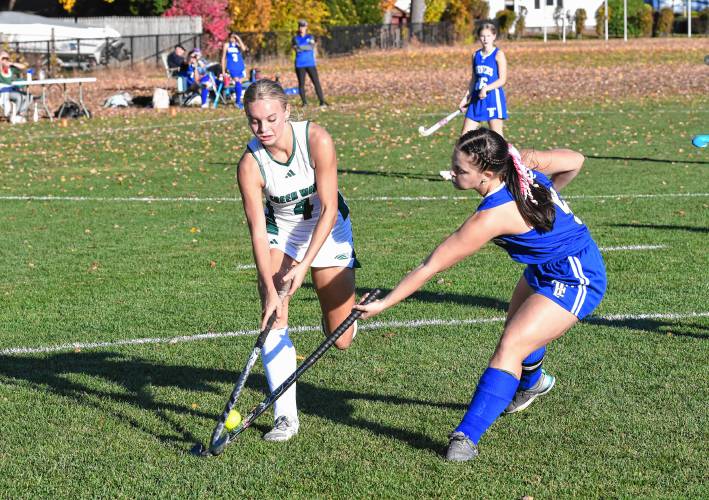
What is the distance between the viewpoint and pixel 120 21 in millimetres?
47719

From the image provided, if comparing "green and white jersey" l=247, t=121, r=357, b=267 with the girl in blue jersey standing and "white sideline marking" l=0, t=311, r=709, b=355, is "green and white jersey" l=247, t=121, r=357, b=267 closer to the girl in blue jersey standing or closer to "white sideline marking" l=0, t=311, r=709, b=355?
"white sideline marking" l=0, t=311, r=709, b=355

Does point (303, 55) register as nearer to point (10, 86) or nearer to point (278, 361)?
point (10, 86)

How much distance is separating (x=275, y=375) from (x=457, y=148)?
151 cm

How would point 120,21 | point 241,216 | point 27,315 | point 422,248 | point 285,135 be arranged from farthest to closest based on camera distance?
point 120,21 < point 241,216 < point 422,248 < point 27,315 < point 285,135

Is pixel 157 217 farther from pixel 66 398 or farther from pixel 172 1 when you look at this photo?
pixel 172 1

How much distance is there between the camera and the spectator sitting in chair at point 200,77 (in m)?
27.5

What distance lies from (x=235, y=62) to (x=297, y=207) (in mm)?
22026

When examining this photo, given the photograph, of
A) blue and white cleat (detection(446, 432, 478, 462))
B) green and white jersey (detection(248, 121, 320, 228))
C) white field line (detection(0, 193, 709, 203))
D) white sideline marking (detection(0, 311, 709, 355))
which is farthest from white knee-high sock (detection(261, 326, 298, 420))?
white field line (detection(0, 193, 709, 203))

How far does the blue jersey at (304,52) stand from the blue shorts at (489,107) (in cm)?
1158

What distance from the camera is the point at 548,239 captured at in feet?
16.5

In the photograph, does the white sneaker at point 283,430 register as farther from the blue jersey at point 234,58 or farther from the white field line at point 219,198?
the blue jersey at point 234,58

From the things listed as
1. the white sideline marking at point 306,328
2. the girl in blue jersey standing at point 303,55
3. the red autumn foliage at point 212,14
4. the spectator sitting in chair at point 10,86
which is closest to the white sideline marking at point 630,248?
the white sideline marking at point 306,328

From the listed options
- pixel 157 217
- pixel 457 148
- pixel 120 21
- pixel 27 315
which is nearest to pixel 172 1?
pixel 120 21

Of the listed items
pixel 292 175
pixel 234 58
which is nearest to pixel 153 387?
pixel 292 175
